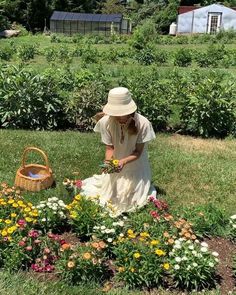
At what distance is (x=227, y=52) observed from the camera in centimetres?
2022

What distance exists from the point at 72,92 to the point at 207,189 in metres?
3.38

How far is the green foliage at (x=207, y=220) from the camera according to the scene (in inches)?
181

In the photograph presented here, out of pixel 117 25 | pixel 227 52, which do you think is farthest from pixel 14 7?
pixel 227 52

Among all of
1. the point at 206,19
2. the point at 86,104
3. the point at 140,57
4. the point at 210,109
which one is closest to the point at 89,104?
the point at 86,104

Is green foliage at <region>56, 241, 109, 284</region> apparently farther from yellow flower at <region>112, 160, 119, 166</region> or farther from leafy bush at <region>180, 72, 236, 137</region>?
leafy bush at <region>180, 72, 236, 137</region>

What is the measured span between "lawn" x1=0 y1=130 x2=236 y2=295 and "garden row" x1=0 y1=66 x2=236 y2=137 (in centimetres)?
33

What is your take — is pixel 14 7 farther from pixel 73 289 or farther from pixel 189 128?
pixel 73 289

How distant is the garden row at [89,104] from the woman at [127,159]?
295 centimetres

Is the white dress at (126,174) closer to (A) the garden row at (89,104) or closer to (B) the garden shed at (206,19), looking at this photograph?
(A) the garden row at (89,104)

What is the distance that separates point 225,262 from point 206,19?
1533 inches

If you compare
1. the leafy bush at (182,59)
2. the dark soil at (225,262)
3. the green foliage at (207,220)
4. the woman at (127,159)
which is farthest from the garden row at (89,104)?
the leafy bush at (182,59)

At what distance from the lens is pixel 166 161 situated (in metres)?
6.68

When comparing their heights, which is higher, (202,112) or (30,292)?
(202,112)

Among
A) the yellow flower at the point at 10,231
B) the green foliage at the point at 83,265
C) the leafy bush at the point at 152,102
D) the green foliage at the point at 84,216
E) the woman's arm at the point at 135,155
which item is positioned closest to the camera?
the green foliage at the point at 83,265
